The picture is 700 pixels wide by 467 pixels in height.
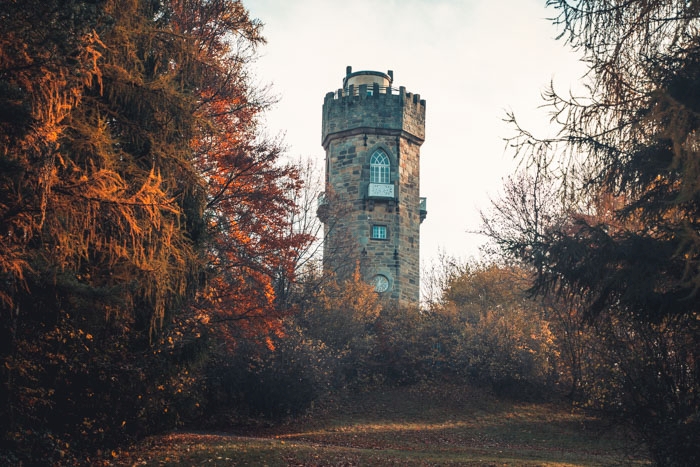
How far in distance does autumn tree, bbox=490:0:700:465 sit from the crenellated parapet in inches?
1044

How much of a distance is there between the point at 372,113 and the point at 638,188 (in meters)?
27.3

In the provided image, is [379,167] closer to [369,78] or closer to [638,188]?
[369,78]

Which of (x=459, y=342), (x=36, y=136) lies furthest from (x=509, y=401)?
(x=36, y=136)

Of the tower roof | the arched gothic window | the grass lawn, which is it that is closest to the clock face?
the arched gothic window

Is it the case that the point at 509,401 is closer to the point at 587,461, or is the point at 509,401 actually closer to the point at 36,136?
the point at 587,461

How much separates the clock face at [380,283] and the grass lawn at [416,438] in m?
8.53

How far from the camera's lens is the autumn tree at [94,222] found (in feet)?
24.9

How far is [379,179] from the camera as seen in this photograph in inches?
1399

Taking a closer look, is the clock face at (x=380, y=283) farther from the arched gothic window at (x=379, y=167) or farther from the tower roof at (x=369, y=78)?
the tower roof at (x=369, y=78)

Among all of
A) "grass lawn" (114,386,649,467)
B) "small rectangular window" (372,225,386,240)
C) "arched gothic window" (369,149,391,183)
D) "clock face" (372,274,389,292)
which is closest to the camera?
"grass lawn" (114,386,649,467)

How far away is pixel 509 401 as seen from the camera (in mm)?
25188

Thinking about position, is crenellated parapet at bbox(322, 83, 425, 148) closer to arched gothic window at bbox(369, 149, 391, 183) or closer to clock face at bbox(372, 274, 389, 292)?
arched gothic window at bbox(369, 149, 391, 183)

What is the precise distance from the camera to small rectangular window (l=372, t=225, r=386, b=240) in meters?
35.0

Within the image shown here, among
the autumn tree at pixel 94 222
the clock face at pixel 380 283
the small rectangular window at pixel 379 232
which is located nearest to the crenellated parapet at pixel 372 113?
the small rectangular window at pixel 379 232
